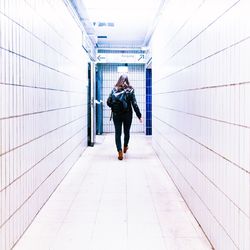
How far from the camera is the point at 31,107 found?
308 centimetres

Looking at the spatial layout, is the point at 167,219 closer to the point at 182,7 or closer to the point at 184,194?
the point at 184,194

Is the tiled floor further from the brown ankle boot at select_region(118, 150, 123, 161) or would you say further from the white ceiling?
the white ceiling

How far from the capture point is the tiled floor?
2.66 meters

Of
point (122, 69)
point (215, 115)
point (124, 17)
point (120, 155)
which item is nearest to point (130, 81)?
point (122, 69)

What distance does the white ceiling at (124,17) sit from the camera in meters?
5.98

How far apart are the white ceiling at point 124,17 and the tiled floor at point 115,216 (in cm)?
278

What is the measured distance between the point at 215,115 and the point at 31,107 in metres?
1.56

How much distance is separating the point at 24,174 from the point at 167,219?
1311mm

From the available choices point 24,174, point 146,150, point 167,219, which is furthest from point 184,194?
point 146,150

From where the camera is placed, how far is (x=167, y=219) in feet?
10.5

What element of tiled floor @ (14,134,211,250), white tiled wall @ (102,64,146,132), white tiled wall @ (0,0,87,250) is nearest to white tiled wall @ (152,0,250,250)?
tiled floor @ (14,134,211,250)

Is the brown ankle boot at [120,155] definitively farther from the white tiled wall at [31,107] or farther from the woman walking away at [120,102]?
the white tiled wall at [31,107]

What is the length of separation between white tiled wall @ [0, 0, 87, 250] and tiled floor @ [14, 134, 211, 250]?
0.18 m

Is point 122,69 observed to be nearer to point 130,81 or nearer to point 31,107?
point 130,81
